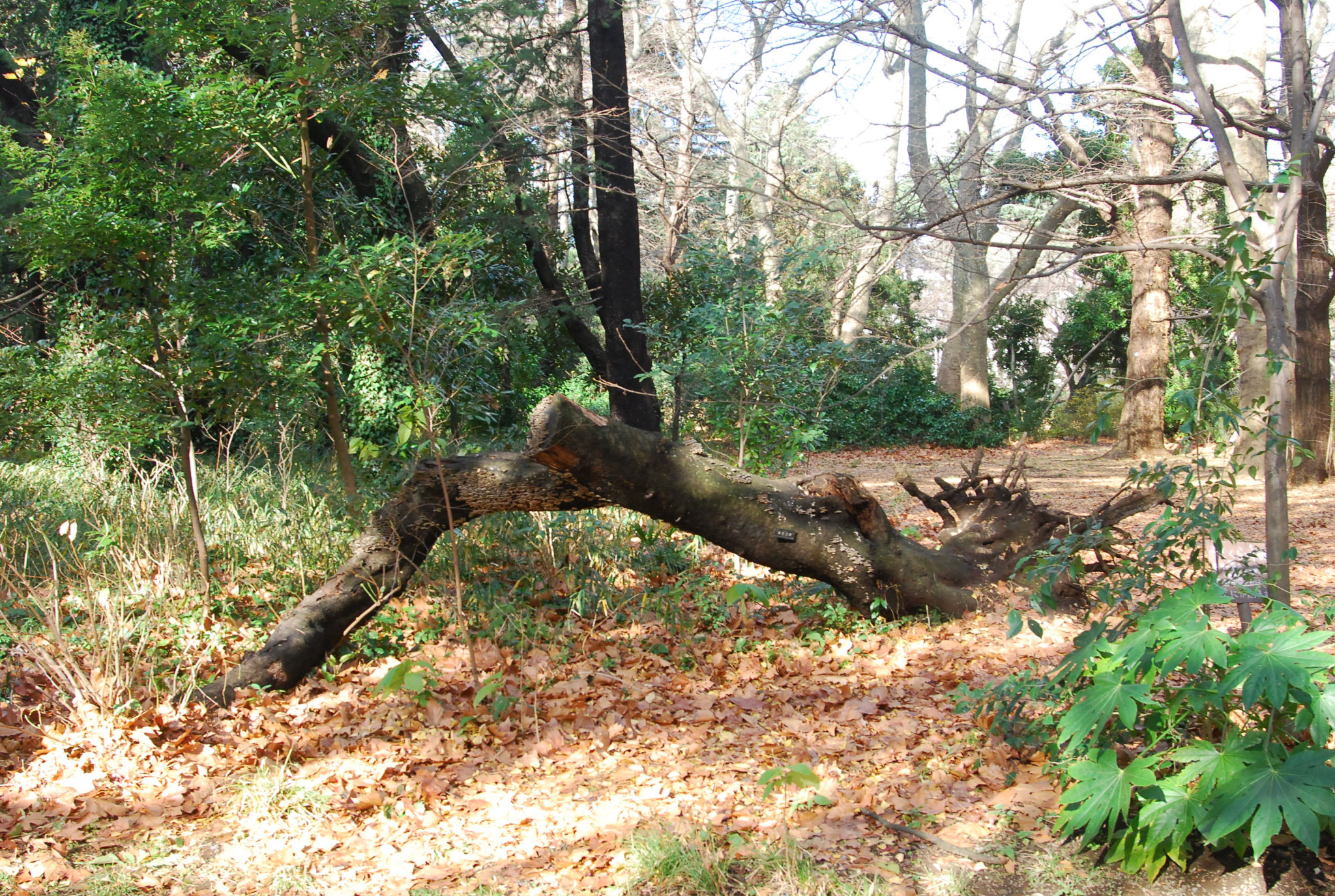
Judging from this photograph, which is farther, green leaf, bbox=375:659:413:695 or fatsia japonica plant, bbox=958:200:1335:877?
green leaf, bbox=375:659:413:695

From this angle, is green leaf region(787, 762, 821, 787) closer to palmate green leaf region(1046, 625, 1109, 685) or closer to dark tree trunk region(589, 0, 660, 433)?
palmate green leaf region(1046, 625, 1109, 685)

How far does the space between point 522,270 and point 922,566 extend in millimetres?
6772

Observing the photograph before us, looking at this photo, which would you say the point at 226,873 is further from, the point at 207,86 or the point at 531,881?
the point at 207,86

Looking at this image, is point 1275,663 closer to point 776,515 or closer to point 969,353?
point 776,515

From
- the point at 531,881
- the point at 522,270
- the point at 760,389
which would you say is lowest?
the point at 531,881

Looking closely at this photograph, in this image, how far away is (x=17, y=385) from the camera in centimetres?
556

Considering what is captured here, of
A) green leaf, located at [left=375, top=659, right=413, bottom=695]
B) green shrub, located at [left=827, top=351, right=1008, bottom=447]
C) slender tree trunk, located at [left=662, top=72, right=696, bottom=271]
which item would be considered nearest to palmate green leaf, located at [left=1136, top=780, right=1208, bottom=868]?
green leaf, located at [left=375, top=659, right=413, bottom=695]

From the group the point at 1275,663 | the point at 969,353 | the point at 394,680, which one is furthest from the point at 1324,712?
the point at 969,353

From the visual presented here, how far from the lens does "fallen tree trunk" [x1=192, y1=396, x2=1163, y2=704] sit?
4809 millimetres

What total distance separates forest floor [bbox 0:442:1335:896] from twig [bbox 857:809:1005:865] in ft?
0.10

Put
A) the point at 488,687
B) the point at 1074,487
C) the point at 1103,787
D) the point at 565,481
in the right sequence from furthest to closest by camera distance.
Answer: the point at 1074,487, the point at 565,481, the point at 488,687, the point at 1103,787

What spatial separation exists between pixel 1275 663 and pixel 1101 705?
0.47 metres

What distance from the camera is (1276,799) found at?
8.00ft

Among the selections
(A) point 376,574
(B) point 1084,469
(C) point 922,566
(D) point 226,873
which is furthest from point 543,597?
(B) point 1084,469
